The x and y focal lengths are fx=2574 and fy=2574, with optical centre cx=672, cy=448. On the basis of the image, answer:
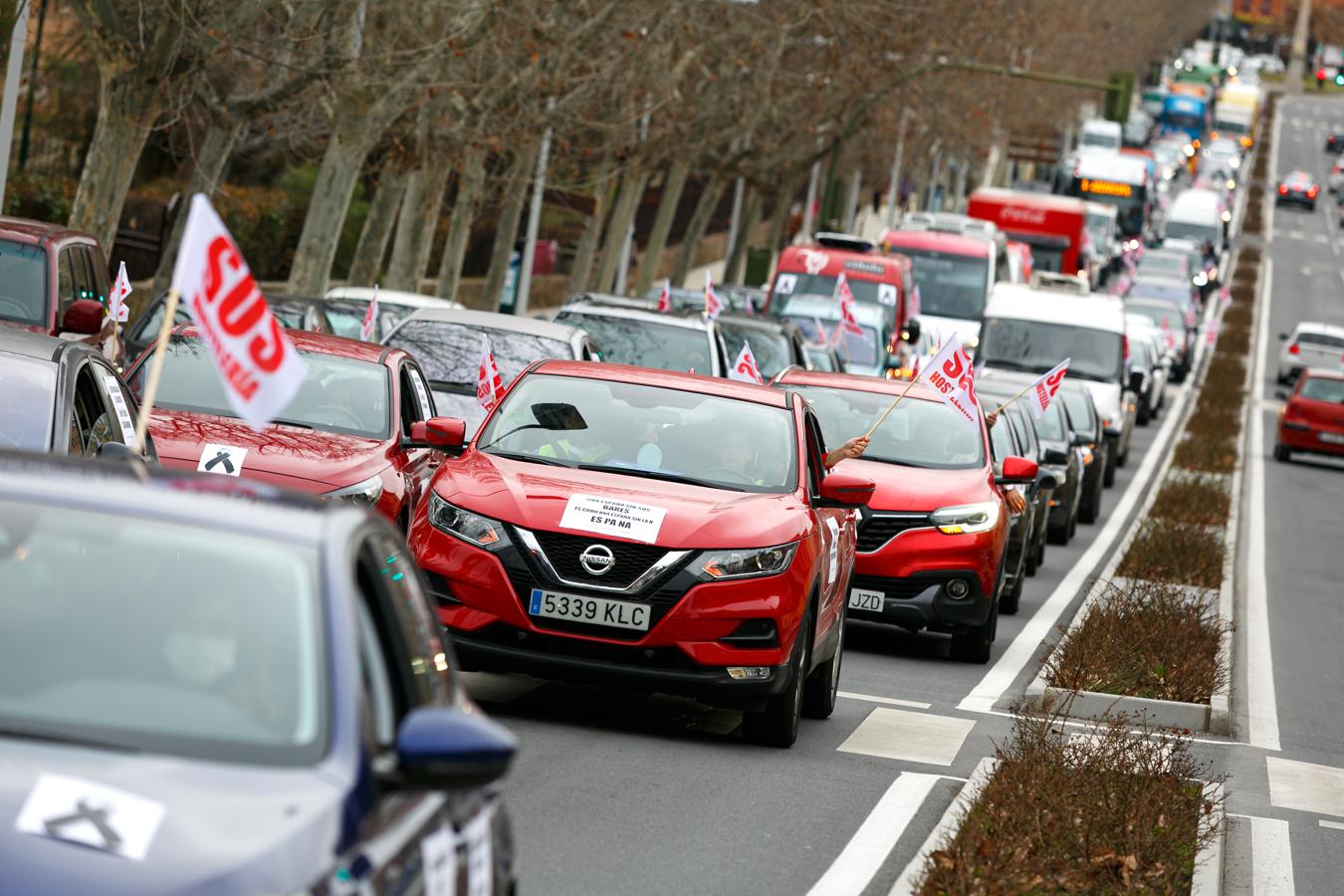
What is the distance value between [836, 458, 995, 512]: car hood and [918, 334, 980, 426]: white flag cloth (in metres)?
0.66

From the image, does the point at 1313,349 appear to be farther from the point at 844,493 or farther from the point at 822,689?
the point at 844,493

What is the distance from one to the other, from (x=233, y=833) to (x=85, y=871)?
0.25 meters

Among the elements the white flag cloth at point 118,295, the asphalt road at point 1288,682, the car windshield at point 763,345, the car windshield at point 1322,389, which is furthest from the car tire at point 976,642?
the car windshield at point 1322,389

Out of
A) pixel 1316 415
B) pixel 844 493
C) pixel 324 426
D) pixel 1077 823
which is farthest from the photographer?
pixel 1316 415

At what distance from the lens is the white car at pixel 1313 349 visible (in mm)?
56500

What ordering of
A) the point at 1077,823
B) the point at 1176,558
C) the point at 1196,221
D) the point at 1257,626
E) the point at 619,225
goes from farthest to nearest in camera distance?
the point at 1196,221 < the point at 619,225 < the point at 1176,558 < the point at 1257,626 < the point at 1077,823

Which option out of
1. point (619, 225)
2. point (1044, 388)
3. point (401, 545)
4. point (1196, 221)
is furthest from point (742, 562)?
point (1196, 221)

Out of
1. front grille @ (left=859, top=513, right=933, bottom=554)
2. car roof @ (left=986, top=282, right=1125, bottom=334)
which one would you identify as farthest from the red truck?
car roof @ (left=986, top=282, right=1125, bottom=334)

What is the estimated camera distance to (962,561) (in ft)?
50.1

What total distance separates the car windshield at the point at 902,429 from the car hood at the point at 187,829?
12.0m

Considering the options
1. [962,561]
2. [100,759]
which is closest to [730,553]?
[962,561]

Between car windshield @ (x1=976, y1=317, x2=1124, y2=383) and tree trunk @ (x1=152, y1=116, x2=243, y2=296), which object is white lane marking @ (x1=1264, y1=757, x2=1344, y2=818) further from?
car windshield @ (x1=976, y1=317, x2=1124, y2=383)

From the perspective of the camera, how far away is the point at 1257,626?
19.5 m

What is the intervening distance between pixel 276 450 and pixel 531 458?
1867 mm
